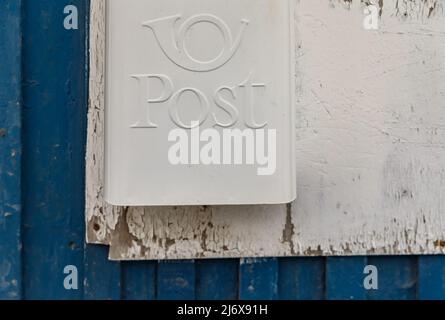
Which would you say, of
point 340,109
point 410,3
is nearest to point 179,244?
point 340,109

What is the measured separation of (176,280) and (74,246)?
0.23m

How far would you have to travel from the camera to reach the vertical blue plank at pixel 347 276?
1.22 metres

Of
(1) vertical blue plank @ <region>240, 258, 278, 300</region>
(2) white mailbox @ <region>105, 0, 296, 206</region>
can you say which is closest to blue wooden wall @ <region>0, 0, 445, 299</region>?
(1) vertical blue plank @ <region>240, 258, 278, 300</region>

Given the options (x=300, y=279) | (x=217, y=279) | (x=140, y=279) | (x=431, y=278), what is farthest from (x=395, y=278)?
(x=140, y=279)

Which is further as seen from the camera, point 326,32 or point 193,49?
point 326,32

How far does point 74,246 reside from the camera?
1.23 meters

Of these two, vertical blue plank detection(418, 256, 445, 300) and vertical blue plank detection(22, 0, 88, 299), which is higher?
vertical blue plank detection(22, 0, 88, 299)

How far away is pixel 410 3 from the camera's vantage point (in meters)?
1.23

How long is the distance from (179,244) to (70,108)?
14.3 inches

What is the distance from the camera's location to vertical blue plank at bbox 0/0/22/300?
47.2 inches

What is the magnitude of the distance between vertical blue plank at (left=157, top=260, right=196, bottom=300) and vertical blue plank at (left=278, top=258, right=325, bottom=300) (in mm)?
185

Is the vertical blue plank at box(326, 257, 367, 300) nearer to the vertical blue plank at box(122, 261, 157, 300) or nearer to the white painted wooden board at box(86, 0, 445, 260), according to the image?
the white painted wooden board at box(86, 0, 445, 260)

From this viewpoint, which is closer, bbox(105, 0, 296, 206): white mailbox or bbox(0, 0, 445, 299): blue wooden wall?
bbox(105, 0, 296, 206): white mailbox
